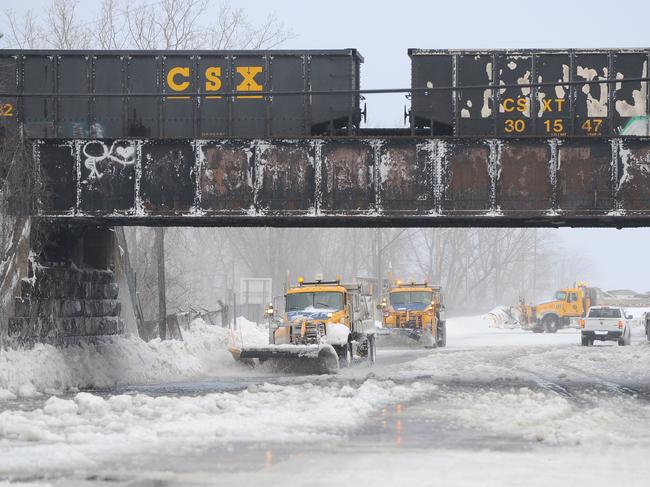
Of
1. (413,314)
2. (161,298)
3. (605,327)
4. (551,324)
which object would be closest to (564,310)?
(551,324)

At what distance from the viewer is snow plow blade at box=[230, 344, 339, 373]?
91.0 feet

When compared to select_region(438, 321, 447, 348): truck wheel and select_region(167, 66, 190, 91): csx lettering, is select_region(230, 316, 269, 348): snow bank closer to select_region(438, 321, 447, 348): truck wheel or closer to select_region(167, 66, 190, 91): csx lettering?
select_region(438, 321, 447, 348): truck wheel

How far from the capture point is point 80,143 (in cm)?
2578

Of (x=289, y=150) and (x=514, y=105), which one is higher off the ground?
(x=514, y=105)

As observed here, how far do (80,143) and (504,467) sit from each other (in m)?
16.5

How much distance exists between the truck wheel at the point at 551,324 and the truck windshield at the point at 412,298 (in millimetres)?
25958

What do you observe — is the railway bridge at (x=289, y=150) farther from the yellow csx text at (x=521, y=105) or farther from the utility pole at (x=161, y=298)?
the utility pole at (x=161, y=298)

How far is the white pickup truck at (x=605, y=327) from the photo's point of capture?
48438 millimetres

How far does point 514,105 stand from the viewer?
88.9 feet

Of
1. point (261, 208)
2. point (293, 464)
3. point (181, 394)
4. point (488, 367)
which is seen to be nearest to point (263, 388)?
point (181, 394)

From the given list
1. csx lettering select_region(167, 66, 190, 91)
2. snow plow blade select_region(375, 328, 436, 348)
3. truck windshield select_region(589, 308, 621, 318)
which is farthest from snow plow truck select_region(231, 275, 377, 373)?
truck windshield select_region(589, 308, 621, 318)

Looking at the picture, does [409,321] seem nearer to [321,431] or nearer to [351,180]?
[351,180]

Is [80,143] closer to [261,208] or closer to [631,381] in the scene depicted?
[261,208]

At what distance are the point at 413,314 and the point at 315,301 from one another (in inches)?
633
